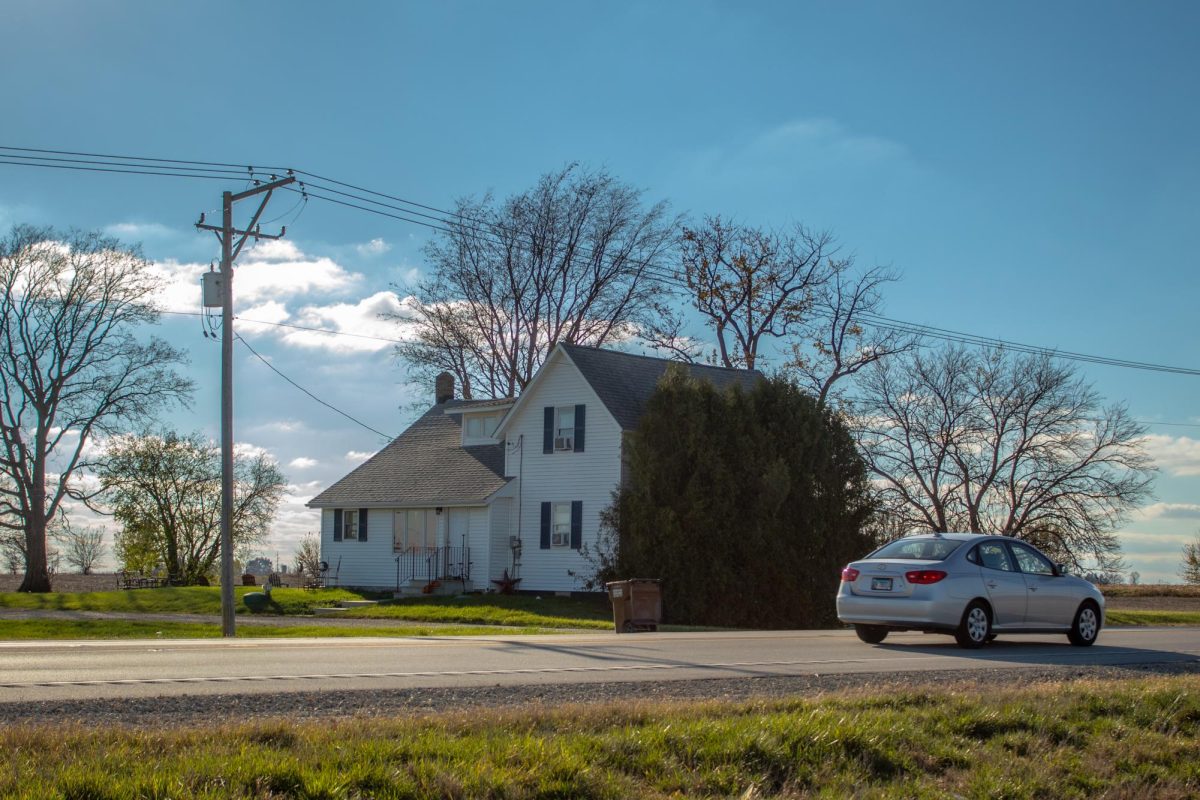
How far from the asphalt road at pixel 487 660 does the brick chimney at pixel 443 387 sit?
32928 millimetres

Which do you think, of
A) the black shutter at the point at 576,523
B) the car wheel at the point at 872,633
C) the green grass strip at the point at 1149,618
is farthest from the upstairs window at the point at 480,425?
the car wheel at the point at 872,633

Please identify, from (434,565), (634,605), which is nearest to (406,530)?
(434,565)

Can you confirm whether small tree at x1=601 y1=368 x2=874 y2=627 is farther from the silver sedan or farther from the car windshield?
the car windshield

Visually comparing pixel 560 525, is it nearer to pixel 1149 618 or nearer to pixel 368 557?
pixel 368 557

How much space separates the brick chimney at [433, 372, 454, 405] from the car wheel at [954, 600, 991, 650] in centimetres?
3743

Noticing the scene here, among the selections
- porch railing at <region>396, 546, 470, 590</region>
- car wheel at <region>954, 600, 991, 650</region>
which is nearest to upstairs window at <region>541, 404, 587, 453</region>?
porch railing at <region>396, 546, 470, 590</region>

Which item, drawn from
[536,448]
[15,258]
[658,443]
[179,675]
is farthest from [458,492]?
[179,675]

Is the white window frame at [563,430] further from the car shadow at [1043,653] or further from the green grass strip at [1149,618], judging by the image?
the car shadow at [1043,653]

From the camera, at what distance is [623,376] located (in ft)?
136

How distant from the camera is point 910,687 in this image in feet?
37.9

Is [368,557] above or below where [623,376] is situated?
below

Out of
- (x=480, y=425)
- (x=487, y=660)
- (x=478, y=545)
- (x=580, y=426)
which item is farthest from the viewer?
(x=480, y=425)

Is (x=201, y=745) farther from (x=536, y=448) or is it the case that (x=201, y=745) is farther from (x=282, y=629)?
(x=536, y=448)

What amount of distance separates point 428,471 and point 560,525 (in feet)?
23.5
